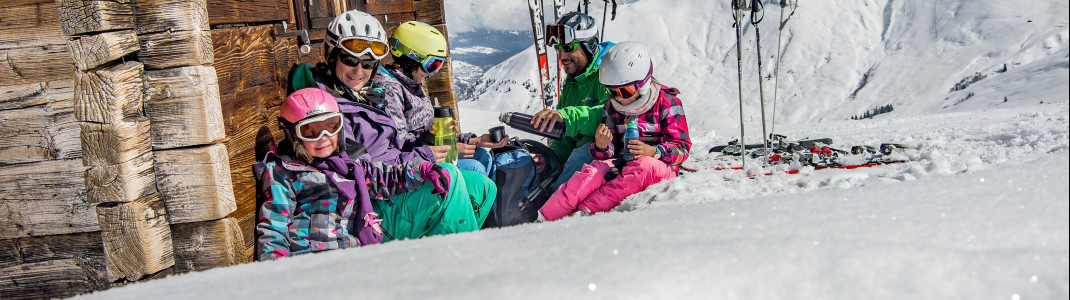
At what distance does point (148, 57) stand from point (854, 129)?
752 centimetres

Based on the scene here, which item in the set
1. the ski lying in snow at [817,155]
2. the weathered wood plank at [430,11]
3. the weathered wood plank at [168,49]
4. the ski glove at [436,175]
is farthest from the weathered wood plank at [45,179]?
the ski lying in snow at [817,155]

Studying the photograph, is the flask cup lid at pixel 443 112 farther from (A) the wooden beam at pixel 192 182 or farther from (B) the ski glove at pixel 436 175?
(A) the wooden beam at pixel 192 182

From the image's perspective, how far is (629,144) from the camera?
3.79 metres

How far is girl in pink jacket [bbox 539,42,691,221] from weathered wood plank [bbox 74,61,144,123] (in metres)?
2.15

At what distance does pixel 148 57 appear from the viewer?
107 inches

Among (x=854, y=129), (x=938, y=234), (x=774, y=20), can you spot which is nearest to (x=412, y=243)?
(x=938, y=234)

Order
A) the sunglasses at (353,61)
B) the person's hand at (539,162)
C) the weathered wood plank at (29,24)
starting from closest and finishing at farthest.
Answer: the weathered wood plank at (29,24) → the sunglasses at (353,61) → the person's hand at (539,162)

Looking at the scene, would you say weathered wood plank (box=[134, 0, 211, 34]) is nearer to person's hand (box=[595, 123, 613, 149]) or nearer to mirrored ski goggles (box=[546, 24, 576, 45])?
person's hand (box=[595, 123, 613, 149])

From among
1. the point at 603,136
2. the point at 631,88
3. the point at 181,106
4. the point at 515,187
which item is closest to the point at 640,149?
the point at 603,136

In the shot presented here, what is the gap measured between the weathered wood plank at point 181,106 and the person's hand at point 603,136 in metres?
2.06

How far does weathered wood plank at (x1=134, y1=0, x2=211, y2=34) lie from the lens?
269 cm

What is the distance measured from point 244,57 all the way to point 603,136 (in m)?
1.98

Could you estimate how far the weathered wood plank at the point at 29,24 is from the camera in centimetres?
268

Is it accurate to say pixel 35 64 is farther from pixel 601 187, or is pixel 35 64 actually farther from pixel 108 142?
pixel 601 187
